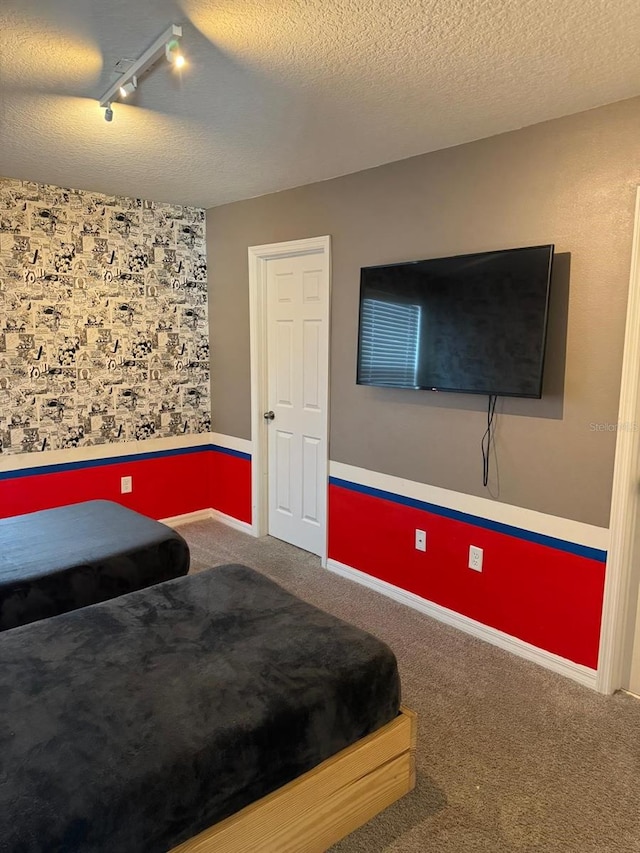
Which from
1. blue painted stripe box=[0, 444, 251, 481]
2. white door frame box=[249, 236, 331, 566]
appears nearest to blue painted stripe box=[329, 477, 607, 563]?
white door frame box=[249, 236, 331, 566]

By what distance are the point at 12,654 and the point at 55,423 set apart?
2413mm

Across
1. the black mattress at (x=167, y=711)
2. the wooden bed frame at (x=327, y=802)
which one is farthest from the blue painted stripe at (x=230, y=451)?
the wooden bed frame at (x=327, y=802)

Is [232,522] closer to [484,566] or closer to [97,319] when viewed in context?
[97,319]

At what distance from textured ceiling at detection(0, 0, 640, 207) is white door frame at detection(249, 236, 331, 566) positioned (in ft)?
3.01

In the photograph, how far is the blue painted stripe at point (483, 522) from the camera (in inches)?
101

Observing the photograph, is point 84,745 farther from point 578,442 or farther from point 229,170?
point 229,170

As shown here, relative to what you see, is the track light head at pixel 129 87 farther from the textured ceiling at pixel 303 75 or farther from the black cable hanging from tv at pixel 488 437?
the black cable hanging from tv at pixel 488 437

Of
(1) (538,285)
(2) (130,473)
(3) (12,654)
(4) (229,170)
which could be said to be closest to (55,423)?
(2) (130,473)

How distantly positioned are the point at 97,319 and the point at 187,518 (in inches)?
67.4

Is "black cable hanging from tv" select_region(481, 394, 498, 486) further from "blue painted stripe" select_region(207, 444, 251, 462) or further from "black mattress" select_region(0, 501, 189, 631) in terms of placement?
"blue painted stripe" select_region(207, 444, 251, 462)

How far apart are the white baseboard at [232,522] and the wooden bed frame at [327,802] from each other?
2.70 metres

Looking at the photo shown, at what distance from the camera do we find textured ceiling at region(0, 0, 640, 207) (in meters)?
1.69

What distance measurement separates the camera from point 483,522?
2.94 m

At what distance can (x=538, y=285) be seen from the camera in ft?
8.09
